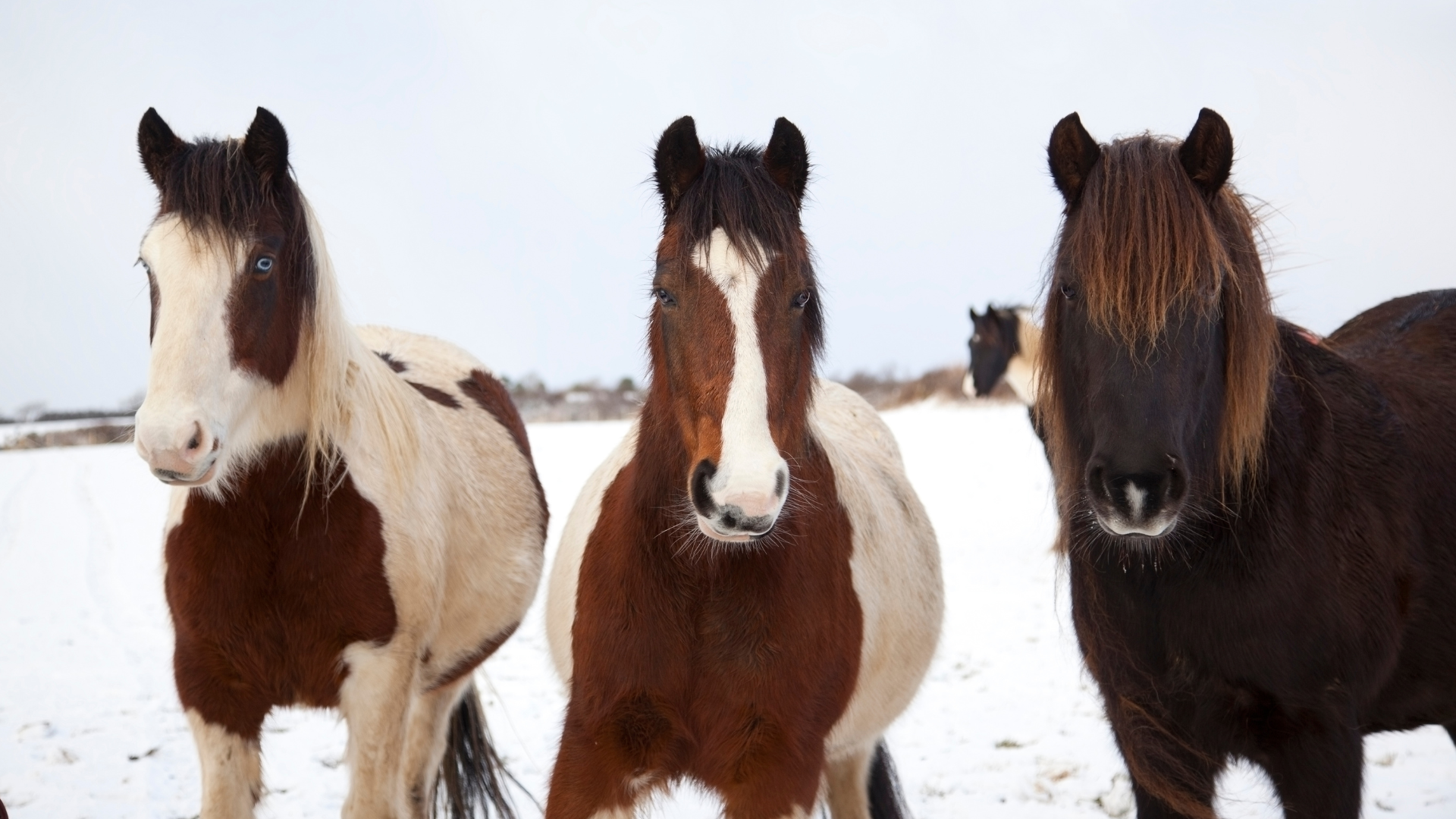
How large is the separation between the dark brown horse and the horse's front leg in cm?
215

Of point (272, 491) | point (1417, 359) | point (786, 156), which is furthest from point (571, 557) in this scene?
point (1417, 359)

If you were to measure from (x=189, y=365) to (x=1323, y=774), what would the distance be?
3028 millimetres

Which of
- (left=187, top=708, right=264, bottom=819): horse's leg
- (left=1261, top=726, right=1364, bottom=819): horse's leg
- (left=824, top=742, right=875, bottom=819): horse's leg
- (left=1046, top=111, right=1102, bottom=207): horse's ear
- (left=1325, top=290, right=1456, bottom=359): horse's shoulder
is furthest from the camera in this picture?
(left=824, top=742, right=875, bottom=819): horse's leg

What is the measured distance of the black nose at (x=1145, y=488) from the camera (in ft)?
6.83

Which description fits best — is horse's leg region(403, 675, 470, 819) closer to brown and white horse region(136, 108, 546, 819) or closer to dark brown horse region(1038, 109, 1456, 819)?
brown and white horse region(136, 108, 546, 819)

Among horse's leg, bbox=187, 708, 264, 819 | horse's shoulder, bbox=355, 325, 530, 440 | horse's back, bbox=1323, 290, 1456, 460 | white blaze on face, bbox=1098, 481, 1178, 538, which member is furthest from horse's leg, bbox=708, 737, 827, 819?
horse's shoulder, bbox=355, 325, 530, 440

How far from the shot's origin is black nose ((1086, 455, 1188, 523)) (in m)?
2.08

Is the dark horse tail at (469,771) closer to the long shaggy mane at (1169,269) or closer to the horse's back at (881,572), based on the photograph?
the horse's back at (881,572)

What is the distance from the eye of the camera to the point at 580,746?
2.47 m

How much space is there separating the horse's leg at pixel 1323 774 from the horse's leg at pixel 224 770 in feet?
9.53

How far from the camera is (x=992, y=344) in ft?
38.8

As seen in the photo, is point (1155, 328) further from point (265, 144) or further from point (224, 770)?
point (224, 770)

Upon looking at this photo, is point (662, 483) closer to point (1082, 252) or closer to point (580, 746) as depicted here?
point (580, 746)

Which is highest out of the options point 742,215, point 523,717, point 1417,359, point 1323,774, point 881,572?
point 742,215
